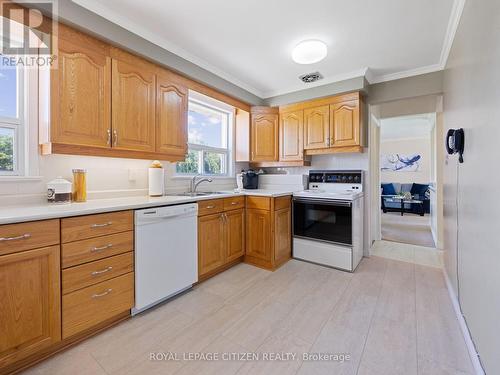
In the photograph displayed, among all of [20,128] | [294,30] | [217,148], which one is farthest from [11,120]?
[294,30]

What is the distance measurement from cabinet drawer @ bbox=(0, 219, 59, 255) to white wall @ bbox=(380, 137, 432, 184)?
8372 millimetres

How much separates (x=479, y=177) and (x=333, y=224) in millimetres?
1555

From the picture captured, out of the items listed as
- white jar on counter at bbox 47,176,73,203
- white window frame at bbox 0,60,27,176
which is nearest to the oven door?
white jar on counter at bbox 47,176,73,203

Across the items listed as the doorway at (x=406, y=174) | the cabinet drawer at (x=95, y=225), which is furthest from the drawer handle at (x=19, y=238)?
the doorway at (x=406, y=174)

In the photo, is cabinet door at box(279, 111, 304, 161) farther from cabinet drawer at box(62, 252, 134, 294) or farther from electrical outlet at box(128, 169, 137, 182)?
cabinet drawer at box(62, 252, 134, 294)

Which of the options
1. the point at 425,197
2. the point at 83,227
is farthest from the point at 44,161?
the point at 425,197

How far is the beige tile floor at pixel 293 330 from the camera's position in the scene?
52.6 inches

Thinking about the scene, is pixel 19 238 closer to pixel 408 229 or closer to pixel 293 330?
pixel 293 330

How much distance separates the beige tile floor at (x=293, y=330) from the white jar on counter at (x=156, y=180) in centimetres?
104

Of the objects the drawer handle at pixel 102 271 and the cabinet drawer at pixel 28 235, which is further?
the drawer handle at pixel 102 271

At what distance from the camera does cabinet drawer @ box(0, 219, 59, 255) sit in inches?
46.1

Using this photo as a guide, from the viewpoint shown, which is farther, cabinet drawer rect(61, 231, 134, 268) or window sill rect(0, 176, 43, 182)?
window sill rect(0, 176, 43, 182)

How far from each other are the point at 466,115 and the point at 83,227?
2684 mm

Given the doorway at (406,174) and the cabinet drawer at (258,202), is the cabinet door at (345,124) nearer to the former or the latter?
the cabinet drawer at (258,202)
